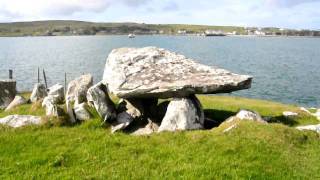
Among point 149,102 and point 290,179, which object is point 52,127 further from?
point 290,179

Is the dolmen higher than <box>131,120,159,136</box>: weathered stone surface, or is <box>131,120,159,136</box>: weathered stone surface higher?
the dolmen

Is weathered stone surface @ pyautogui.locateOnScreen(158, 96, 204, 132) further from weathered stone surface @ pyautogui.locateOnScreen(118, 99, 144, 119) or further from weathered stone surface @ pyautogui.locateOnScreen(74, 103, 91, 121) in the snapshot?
weathered stone surface @ pyautogui.locateOnScreen(74, 103, 91, 121)

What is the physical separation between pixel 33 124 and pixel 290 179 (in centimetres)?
1208

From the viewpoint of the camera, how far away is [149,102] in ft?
85.0

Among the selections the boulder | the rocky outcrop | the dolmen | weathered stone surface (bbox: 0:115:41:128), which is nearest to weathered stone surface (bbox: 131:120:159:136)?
the dolmen

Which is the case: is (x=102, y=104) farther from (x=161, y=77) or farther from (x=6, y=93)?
(x=6, y=93)

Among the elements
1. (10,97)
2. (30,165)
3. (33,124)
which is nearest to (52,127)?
(33,124)

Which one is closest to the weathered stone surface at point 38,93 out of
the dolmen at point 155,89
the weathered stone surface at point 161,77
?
the weathered stone surface at point 161,77

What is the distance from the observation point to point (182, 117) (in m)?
22.5

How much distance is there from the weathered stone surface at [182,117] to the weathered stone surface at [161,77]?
58 centimetres

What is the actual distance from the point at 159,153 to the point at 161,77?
21.6 ft

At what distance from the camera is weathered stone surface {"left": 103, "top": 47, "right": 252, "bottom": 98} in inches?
917

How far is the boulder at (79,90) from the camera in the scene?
27.1 metres

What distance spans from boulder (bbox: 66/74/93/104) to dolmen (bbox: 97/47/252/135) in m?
2.64
